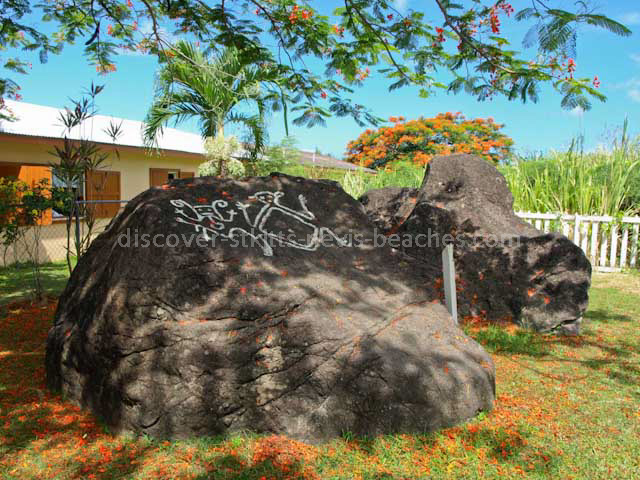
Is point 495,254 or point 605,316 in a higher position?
point 495,254

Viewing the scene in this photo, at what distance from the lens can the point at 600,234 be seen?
10.9 metres

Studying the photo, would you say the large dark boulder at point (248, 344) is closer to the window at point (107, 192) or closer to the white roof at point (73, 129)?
the white roof at point (73, 129)

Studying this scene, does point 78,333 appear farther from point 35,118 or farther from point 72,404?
point 35,118

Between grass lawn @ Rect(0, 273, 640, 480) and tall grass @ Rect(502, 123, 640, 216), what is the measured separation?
25.1ft

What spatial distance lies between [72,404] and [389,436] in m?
2.53

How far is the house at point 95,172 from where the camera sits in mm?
10195

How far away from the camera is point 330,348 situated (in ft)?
11.0

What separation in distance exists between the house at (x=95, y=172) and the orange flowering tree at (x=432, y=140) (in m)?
13.3

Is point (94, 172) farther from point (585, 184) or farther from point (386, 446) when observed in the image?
point (585, 184)

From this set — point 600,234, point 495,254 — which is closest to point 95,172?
point 495,254

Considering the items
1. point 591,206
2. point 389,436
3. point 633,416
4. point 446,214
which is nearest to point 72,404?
point 389,436

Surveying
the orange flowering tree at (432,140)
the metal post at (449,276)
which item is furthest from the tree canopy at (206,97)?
the orange flowering tree at (432,140)

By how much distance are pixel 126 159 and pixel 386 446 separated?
484 inches

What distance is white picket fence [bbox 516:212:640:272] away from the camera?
34.0 ft
